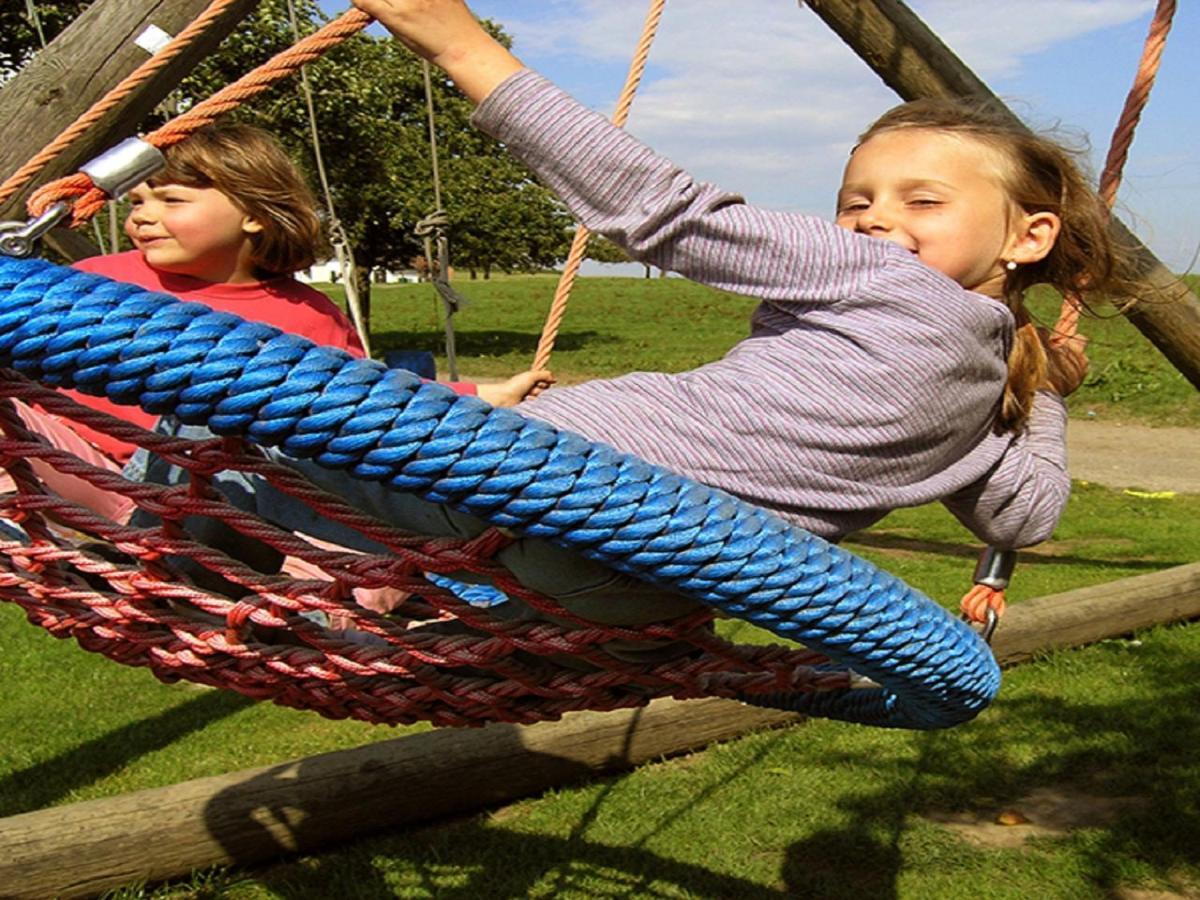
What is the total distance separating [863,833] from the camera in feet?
12.3

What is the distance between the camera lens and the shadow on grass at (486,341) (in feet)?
62.4

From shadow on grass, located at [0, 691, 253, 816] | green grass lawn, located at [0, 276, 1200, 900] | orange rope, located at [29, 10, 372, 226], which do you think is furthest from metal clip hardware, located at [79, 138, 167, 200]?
shadow on grass, located at [0, 691, 253, 816]

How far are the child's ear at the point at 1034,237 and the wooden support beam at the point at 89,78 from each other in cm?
151

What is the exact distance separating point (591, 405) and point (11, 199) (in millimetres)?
1083

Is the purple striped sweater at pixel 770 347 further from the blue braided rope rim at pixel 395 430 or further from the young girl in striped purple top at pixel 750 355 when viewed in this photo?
the blue braided rope rim at pixel 395 430

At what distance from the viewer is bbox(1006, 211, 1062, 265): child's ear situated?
6.83ft

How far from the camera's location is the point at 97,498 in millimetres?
2078

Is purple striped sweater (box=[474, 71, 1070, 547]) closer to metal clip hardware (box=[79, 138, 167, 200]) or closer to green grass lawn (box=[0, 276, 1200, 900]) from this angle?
metal clip hardware (box=[79, 138, 167, 200])

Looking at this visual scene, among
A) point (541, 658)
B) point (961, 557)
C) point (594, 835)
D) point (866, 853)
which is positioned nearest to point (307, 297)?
point (541, 658)

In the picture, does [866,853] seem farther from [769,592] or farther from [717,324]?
[717,324]

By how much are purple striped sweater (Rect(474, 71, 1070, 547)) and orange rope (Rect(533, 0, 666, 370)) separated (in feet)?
2.20

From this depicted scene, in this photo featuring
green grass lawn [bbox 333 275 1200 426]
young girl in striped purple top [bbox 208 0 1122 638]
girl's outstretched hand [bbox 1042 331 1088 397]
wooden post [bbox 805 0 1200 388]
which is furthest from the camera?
green grass lawn [bbox 333 275 1200 426]

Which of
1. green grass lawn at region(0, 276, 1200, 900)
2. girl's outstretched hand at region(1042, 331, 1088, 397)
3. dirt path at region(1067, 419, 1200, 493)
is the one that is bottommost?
dirt path at region(1067, 419, 1200, 493)

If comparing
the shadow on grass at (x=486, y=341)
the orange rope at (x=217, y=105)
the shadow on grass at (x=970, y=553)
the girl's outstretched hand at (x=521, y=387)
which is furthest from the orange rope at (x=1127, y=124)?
the shadow on grass at (x=486, y=341)
